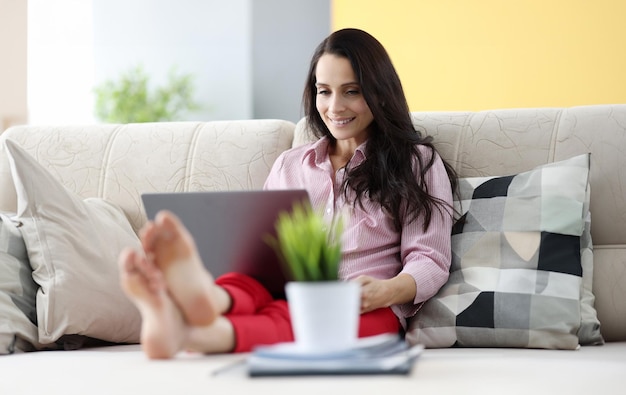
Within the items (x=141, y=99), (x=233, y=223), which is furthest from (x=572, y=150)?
(x=141, y=99)

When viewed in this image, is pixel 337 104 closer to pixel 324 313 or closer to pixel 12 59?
pixel 324 313

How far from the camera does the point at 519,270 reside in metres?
2.03

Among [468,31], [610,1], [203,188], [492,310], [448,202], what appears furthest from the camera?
[468,31]

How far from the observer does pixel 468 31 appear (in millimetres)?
5133

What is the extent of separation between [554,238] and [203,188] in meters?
0.93

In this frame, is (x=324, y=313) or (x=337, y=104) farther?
(x=337, y=104)

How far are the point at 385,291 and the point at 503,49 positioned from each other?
11.2 feet

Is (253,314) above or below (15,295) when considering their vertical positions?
above

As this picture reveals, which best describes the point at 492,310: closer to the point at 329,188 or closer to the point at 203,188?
the point at 329,188

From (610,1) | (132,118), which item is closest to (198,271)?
(610,1)

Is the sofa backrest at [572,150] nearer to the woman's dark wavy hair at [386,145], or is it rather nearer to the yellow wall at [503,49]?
the woman's dark wavy hair at [386,145]

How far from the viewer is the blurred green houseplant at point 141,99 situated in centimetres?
604

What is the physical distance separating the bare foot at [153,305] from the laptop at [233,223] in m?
0.30

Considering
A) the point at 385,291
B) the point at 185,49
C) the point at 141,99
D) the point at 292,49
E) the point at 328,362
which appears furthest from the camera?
the point at 185,49
